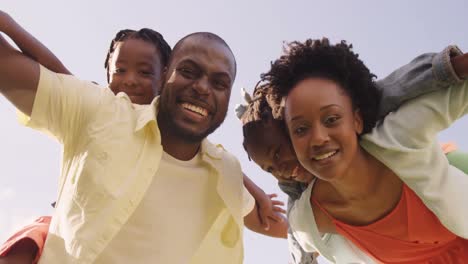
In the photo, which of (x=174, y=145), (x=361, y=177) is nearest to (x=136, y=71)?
(x=174, y=145)

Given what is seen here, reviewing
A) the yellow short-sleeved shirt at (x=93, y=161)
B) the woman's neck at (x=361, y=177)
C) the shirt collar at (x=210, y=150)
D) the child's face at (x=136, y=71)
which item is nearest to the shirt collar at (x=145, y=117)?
the yellow short-sleeved shirt at (x=93, y=161)

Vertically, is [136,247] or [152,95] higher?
[152,95]

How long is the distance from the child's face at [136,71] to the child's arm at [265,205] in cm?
91

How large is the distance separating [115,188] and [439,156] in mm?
→ 1768

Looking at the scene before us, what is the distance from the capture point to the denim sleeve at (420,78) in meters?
2.55

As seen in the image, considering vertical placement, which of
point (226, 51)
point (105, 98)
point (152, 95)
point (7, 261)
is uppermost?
point (226, 51)

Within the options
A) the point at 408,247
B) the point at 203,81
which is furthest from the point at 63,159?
the point at 408,247

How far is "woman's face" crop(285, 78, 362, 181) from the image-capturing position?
2.85 metres

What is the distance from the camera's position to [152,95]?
345 cm

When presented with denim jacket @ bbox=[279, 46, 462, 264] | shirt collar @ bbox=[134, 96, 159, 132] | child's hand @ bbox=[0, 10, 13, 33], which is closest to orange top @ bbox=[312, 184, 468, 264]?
denim jacket @ bbox=[279, 46, 462, 264]

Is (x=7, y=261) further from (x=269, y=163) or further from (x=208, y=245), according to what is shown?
(x=269, y=163)

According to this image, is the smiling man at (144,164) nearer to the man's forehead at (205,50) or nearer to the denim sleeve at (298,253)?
the man's forehead at (205,50)

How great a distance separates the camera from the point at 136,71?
3.49 m

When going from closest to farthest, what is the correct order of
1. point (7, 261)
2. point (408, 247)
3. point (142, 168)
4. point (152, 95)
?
point (7, 261)
point (142, 168)
point (408, 247)
point (152, 95)
